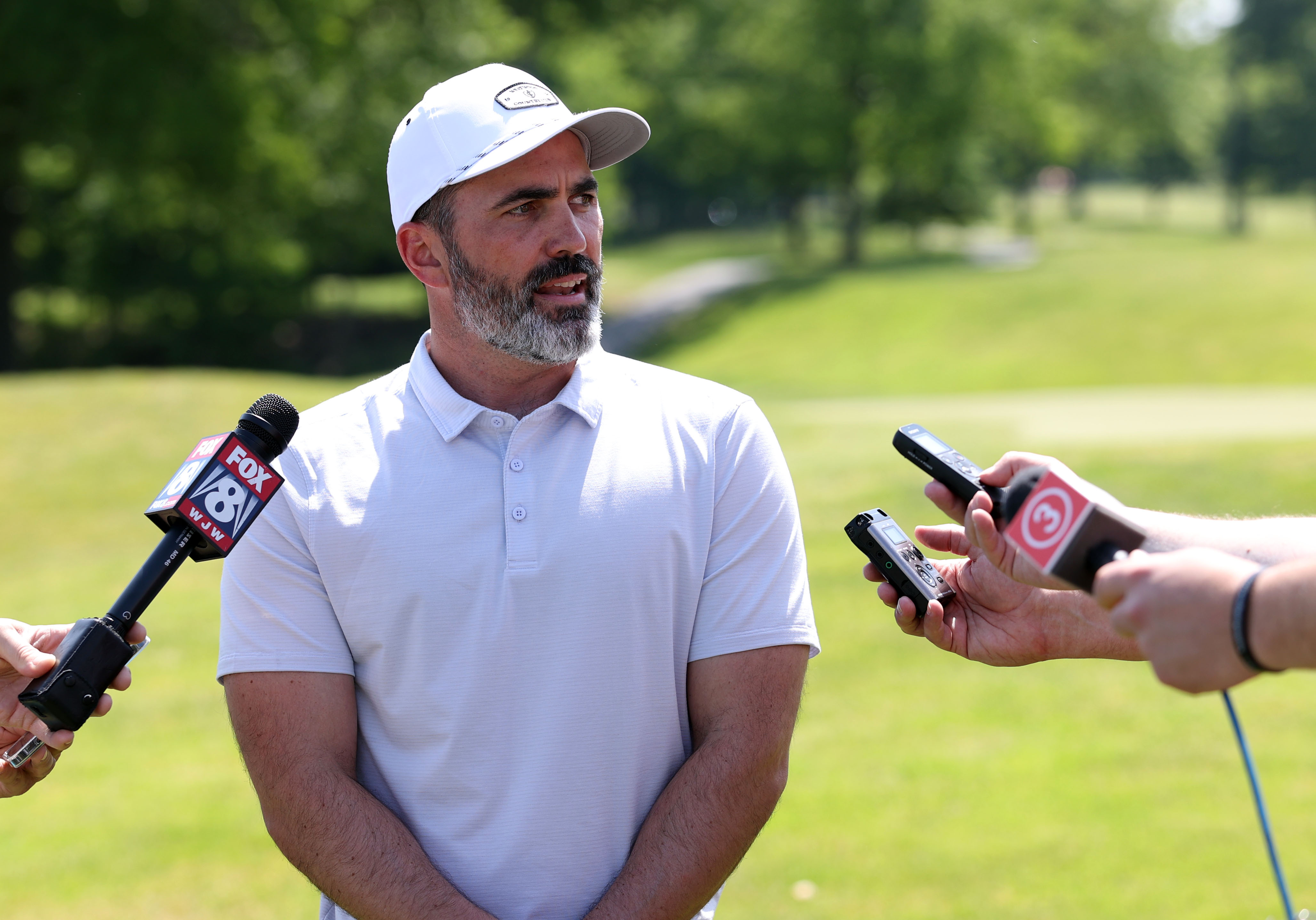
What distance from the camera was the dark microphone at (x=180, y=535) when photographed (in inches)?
87.3

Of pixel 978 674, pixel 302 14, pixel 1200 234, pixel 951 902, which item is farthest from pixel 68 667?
pixel 1200 234

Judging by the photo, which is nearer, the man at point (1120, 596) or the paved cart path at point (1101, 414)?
the man at point (1120, 596)

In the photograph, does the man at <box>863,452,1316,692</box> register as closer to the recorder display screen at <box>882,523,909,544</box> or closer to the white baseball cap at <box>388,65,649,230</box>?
the recorder display screen at <box>882,523,909,544</box>

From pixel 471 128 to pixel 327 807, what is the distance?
1.46 m

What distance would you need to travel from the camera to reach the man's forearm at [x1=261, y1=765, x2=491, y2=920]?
254cm

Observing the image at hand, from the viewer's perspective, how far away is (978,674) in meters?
8.31

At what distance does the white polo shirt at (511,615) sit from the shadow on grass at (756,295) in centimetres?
3194

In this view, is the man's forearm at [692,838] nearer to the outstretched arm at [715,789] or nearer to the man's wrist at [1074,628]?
the outstretched arm at [715,789]

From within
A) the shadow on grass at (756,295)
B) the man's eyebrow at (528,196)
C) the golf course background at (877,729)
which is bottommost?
the shadow on grass at (756,295)

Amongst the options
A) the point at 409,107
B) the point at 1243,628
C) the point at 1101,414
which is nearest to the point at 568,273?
the point at 1243,628

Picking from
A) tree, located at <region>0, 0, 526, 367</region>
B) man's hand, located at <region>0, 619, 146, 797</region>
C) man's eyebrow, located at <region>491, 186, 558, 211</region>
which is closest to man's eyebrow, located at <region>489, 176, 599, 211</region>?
man's eyebrow, located at <region>491, 186, 558, 211</region>

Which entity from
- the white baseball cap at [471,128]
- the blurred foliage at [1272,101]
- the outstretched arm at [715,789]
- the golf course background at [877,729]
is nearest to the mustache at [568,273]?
the white baseball cap at [471,128]

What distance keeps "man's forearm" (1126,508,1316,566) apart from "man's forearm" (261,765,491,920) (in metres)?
1.52

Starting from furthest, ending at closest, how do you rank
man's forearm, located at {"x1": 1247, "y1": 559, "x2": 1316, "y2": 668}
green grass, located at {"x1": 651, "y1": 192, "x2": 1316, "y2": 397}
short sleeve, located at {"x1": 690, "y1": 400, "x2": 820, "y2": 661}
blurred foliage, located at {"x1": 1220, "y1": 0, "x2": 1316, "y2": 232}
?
blurred foliage, located at {"x1": 1220, "y1": 0, "x2": 1316, "y2": 232}
green grass, located at {"x1": 651, "y1": 192, "x2": 1316, "y2": 397}
short sleeve, located at {"x1": 690, "y1": 400, "x2": 820, "y2": 661}
man's forearm, located at {"x1": 1247, "y1": 559, "x2": 1316, "y2": 668}
